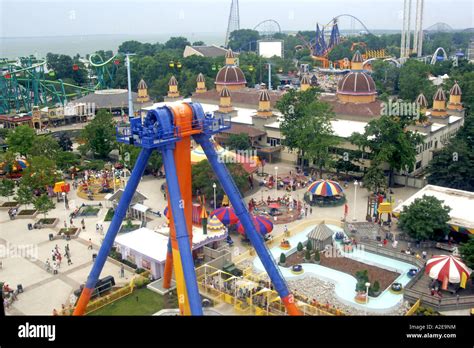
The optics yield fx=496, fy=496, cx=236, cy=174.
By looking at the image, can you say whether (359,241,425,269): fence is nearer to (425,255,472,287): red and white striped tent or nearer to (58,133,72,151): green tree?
(425,255,472,287): red and white striped tent

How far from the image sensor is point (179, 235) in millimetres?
12516

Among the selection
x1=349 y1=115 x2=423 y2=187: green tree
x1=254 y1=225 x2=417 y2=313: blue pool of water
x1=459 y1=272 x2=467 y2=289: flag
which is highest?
x1=349 y1=115 x2=423 y2=187: green tree

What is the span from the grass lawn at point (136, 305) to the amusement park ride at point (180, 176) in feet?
6.64

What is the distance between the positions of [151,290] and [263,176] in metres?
15.1

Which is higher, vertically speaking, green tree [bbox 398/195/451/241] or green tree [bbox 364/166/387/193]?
green tree [bbox 364/166/387/193]

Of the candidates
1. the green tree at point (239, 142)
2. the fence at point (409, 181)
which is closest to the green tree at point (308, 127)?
the green tree at point (239, 142)

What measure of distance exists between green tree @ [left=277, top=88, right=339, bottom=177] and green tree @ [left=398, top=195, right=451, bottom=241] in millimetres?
8726

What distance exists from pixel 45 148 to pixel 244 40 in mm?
90191

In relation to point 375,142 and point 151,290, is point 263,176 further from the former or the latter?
point 151,290

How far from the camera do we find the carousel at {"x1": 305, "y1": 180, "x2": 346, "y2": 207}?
26.5 m

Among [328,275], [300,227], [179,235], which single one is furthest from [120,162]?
[179,235]

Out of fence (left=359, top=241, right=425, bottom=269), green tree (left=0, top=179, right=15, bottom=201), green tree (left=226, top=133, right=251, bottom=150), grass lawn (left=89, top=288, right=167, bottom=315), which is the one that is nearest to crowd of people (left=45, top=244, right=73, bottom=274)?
grass lawn (left=89, top=288, right=167, bottom=315)

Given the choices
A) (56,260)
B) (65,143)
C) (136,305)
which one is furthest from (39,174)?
(136,305)

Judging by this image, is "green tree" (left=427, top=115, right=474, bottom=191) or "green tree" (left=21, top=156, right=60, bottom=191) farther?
"green tree" (left=21, top=156, right=60, bottom=191)
